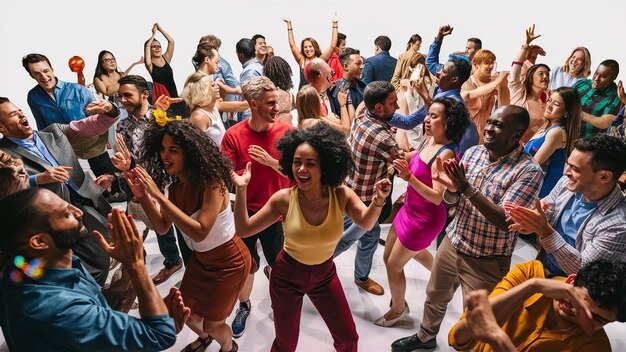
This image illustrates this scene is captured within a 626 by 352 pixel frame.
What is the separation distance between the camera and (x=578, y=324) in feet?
5.19

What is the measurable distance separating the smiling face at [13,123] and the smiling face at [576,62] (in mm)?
5525

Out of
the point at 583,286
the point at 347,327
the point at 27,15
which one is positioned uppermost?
the point at 27,15

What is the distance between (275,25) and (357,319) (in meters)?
7.82

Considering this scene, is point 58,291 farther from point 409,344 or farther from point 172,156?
point 409,344

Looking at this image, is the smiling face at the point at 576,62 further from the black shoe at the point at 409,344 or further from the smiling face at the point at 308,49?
the black shoe at the point at 409,344

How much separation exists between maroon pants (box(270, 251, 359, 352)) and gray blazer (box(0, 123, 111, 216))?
135 cm

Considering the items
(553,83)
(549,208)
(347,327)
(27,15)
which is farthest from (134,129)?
(27,15)

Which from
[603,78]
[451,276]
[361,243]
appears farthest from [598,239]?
[603,78]

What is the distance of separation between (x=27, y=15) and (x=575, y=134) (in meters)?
8.91

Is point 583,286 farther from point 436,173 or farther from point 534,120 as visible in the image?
point 534,120

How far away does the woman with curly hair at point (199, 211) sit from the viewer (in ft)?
7.89

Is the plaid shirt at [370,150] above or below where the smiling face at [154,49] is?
below

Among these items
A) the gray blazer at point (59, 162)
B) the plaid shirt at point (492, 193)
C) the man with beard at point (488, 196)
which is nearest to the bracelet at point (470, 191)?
the man with beard at point (488, 196)

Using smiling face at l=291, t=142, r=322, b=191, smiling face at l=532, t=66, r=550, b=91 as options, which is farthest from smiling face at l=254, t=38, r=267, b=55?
smiling face at l=291, t=142, r=322, b=191
